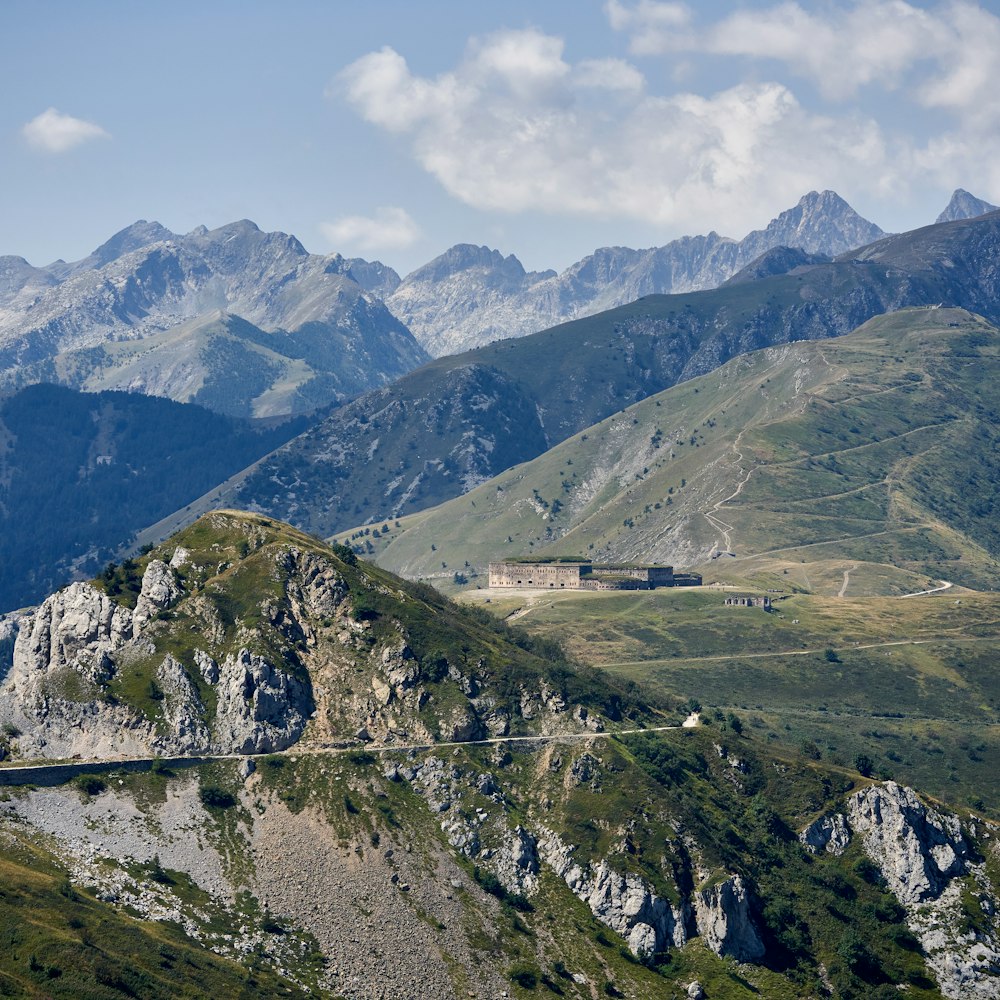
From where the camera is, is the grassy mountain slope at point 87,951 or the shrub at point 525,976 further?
the shrub at point 525,976

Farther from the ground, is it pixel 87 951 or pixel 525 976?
pixel 87 951

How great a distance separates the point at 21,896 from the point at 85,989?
18.8m

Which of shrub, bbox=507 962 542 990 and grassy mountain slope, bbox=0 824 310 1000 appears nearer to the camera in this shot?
grassy mountain slope, bbox=0 824 310 1000

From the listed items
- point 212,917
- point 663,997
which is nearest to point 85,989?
point 212,917

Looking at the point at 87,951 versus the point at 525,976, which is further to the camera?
the point at 525,976

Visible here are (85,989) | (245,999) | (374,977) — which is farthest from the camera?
(374,977)

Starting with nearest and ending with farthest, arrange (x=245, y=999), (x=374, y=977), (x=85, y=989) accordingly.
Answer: (x=85, y=989) < (x=245, y=999) < (x=374, y=977)

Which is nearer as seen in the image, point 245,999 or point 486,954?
point 245,999

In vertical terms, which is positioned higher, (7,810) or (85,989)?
(7,810)

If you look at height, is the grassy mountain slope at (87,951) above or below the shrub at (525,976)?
above

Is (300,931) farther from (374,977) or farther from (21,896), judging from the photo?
(21,896)

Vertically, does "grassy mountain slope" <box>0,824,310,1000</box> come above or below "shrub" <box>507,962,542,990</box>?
above

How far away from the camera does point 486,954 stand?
199m

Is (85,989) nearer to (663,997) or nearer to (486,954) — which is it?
(486,954)
